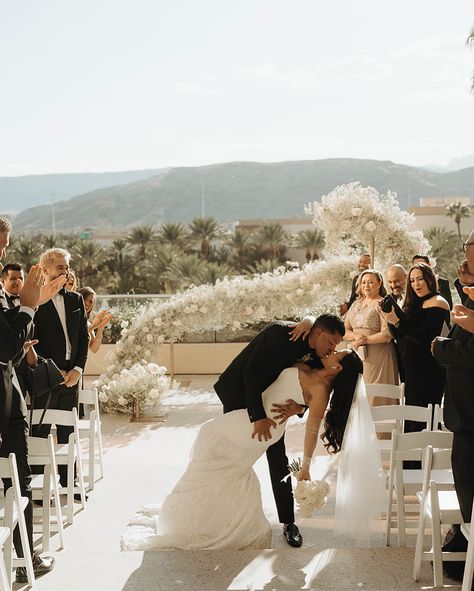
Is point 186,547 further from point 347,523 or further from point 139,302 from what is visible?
point 139,302

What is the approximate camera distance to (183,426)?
26.7 feet

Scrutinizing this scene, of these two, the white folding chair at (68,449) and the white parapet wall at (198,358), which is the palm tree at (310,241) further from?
the white folding chair at (68,449)

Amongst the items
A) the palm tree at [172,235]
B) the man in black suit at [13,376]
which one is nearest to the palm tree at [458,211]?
the palm tree at [172,235]

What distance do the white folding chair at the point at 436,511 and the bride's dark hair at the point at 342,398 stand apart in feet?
1.82

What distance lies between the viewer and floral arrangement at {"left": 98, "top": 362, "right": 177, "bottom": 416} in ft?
27.6

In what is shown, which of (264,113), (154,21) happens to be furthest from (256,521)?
(264,113)

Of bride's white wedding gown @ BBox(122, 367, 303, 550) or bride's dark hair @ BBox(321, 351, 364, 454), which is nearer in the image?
bride's dark hair @ BBox(321, 351, 364, 454)

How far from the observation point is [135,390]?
8.40m

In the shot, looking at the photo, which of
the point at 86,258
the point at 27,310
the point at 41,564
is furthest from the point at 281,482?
the point at 86,258

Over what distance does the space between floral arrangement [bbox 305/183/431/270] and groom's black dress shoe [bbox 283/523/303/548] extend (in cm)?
478

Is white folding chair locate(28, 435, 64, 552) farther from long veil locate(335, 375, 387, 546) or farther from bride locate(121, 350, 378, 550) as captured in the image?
long veil locate(335, 375, 387, 546)

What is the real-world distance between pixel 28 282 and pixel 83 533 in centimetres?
186

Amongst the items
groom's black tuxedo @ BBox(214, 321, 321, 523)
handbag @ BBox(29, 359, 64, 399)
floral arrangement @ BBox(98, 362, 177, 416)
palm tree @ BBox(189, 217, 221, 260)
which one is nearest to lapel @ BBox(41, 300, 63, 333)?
handbag @ BBox(29, 359, 64, 399)

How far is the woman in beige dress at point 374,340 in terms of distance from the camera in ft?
22.5
